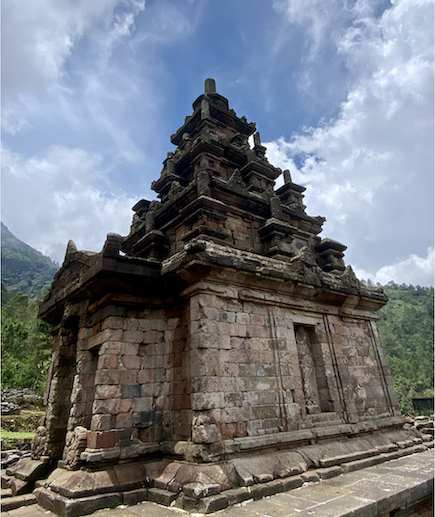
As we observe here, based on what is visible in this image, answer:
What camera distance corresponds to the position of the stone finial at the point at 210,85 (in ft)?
43.3

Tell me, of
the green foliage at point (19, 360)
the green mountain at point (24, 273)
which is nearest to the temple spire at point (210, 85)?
the green foliage at point (19, 360)

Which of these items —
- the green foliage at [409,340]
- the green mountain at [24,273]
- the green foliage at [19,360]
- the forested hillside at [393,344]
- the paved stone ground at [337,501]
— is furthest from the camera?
the green mountain at [24,273]

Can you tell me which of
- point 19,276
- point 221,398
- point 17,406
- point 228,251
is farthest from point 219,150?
point 19,276

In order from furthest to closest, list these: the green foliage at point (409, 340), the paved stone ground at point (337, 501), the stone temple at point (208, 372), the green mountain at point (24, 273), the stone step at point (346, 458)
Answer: the green mountain at point (24, 273)
the green foliage at point (409, 340)
the stone step at point (346, 458)
the stone temple at point (208, 372)
the paved stone ground at point (337, 501)

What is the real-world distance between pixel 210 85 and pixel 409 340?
10344cm

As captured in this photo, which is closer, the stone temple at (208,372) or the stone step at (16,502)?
the stone temple at (208,372)

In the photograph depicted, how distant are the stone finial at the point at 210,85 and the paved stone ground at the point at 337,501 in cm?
1307

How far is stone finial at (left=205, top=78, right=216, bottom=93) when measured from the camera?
13188 millimetres

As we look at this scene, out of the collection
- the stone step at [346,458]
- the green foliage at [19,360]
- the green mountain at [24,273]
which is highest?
the green mountain at [24,273]

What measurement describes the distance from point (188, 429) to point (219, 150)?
831cm

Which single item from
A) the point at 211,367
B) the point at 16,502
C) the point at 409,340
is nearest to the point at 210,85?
the point at 211,367

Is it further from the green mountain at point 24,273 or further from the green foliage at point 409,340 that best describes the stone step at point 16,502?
the green mountain at point 24,273

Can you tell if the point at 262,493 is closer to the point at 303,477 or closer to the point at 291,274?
the point at 303,477

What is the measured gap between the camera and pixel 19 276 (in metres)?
155
